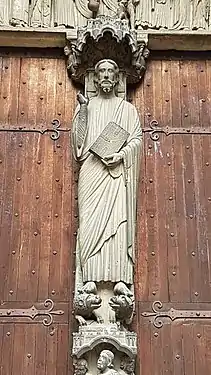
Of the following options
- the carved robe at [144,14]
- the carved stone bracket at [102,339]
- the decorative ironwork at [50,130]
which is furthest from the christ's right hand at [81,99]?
the carved stone bracket at [102,339]

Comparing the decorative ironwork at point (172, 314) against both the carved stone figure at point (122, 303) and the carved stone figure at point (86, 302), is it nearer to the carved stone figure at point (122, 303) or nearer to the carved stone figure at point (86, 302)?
the carved stone figure at point (122, 303)

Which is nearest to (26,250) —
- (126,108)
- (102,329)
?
(102,329)

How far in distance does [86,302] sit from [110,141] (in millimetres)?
1089

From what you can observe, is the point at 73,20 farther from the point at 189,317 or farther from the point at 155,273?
the point at 189,317

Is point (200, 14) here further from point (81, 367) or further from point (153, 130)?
point (81, 367)

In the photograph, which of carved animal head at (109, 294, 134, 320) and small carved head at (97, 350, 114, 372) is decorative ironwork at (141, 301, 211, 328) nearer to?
carved animal head at (109, 294, 134, 320)

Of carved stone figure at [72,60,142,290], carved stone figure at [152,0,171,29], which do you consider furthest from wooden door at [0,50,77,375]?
carved stone figure at [152,0,171,29]

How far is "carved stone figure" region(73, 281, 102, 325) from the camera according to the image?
4.38 meters

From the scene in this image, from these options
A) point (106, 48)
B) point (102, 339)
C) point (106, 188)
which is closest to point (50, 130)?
point (106, 48)

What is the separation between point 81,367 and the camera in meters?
4.30

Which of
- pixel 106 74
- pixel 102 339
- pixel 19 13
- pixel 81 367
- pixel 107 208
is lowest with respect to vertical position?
pixel 81 367

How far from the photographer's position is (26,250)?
4902 mm

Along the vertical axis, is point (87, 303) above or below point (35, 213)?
below

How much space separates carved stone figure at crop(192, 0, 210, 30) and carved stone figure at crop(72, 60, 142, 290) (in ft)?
2.73
